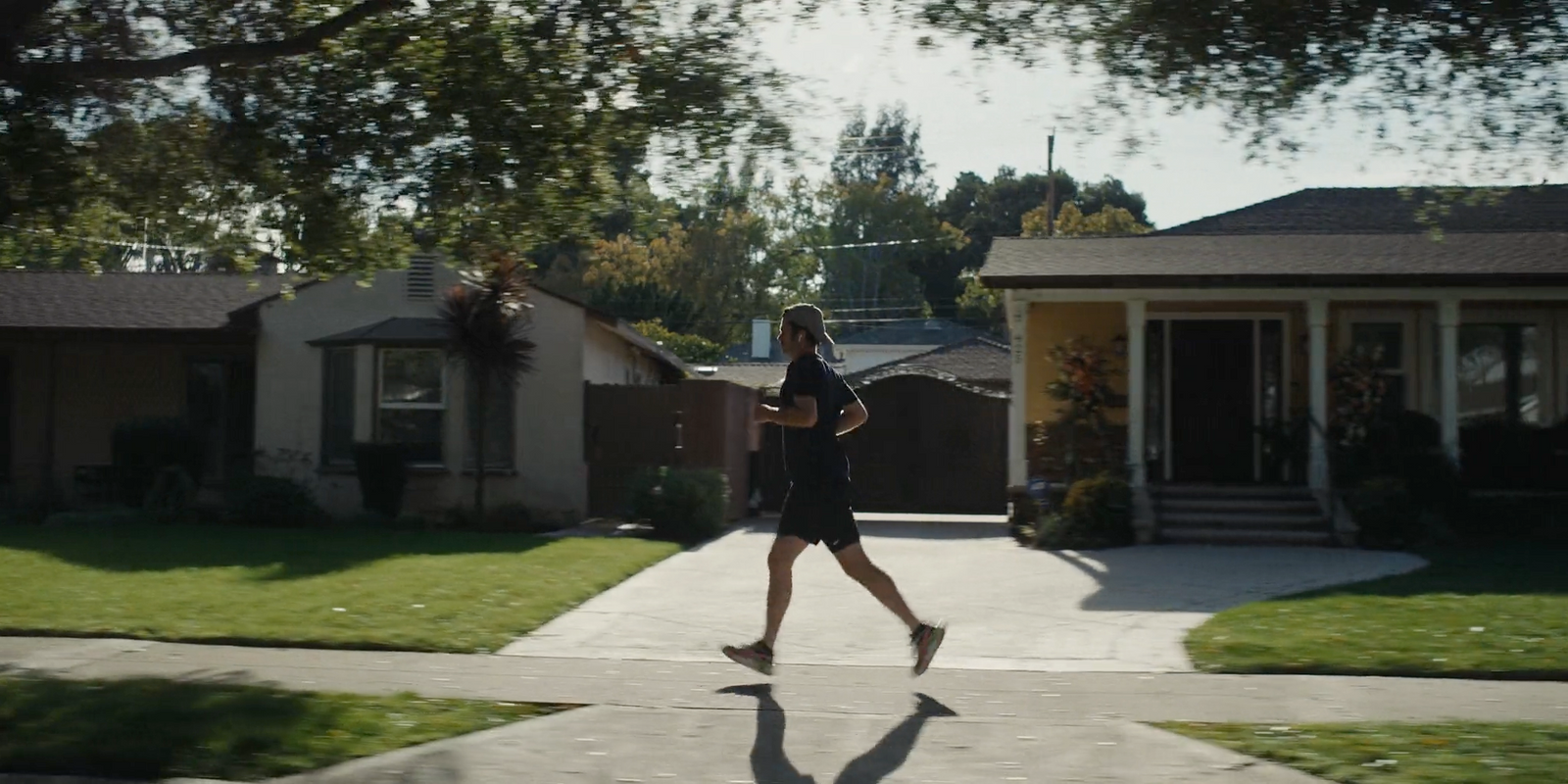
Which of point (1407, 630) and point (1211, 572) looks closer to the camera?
point (1407, 630)

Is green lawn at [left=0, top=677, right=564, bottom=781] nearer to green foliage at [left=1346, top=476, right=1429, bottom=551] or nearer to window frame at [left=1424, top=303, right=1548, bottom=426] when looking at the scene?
green foliage at [left=1346, top=476, right=1429, bottom=551]

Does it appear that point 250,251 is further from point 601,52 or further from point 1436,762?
point 1436,762

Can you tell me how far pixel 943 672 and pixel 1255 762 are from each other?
8.38 ft

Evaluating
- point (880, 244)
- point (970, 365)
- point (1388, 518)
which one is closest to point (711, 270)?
point (880, 244)

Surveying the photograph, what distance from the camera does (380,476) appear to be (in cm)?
1867

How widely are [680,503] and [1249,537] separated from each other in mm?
5920

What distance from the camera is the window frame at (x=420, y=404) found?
19.3 m

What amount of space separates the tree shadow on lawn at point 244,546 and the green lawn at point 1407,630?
7179mm

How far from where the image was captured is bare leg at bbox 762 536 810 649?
7691mm

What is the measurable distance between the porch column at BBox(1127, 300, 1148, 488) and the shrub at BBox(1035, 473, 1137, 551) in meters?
1.22

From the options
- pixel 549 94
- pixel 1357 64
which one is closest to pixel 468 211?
pixel 549 94

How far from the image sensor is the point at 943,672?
8.35 m

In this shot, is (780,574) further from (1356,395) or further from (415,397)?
(415,397)

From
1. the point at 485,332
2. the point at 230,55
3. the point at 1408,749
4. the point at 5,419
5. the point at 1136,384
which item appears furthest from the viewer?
the point at 5,419
